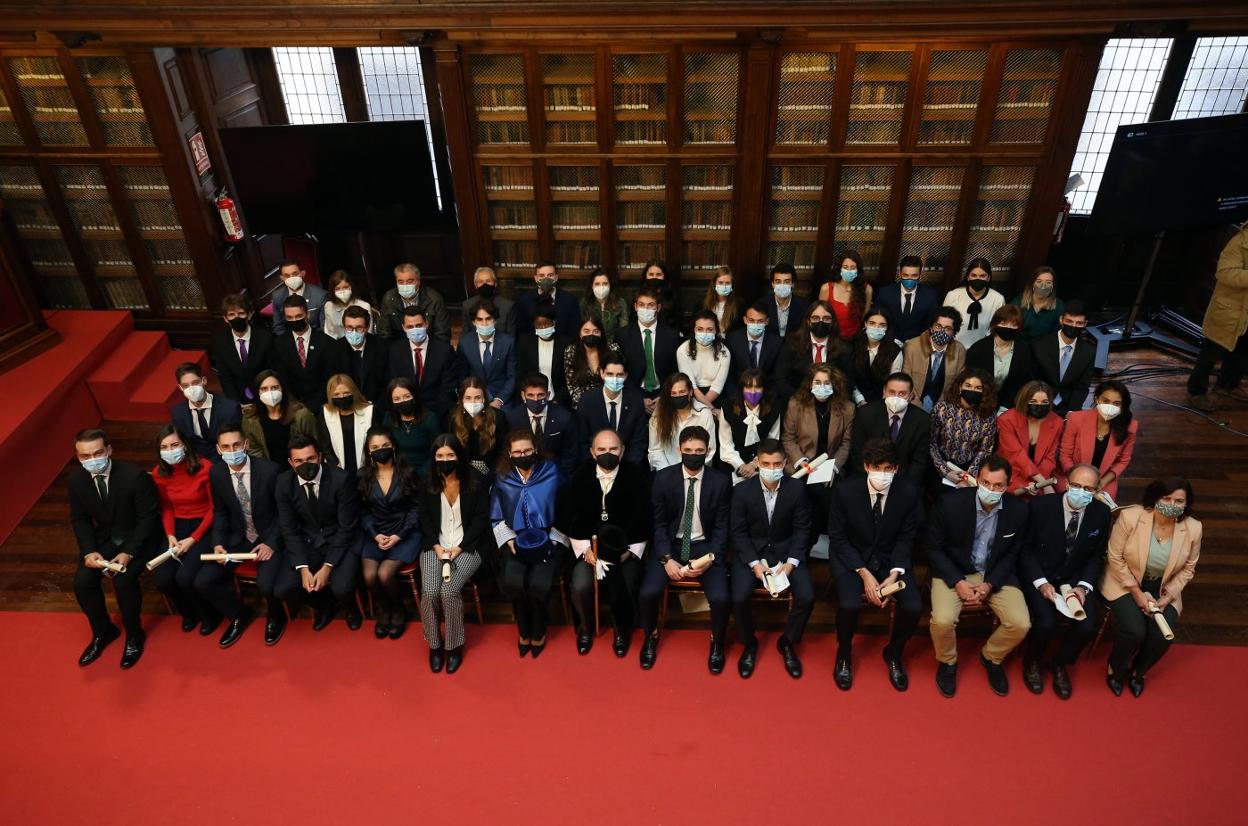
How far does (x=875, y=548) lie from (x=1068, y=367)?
7.19 feet

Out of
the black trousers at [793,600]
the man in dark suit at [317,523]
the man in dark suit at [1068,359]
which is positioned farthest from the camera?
the man in dark suit at [1068,359]

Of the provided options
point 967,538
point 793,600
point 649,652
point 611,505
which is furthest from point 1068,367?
point 649,652

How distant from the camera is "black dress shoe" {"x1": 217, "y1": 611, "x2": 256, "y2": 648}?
5148mm

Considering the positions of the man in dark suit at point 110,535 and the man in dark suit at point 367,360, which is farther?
the man in dark suit at point 367,360

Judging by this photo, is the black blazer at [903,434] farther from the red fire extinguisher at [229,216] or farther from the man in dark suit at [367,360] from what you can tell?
the red fire extinguisher at [229,216]

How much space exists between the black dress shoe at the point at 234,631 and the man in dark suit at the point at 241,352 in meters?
1.72

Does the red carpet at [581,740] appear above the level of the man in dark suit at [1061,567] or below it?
below

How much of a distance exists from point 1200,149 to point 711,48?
405 centimetres

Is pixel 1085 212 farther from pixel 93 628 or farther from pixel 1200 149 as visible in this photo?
pixel 93 628

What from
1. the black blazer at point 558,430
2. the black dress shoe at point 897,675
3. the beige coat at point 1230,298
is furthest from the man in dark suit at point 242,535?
the beige coat at point 1230,298

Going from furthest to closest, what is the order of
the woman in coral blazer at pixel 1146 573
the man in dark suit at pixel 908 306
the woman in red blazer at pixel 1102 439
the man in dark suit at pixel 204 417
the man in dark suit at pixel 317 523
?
the man in dark suit at pixel 908 306 < the man in dark suit at pixel 204 417 < the woman in red blazer at pixel 1102 439 < the man in dark suit at pixel 317 523 < the woman in coral blazer at pixel 1146 573

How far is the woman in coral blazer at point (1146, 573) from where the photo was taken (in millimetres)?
4539

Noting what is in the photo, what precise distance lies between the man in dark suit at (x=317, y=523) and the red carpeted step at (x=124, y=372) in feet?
10.1

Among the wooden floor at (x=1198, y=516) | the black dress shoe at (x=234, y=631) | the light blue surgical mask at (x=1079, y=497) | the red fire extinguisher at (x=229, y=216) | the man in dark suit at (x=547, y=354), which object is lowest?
the black dress shoe at (x=234, y=631)
